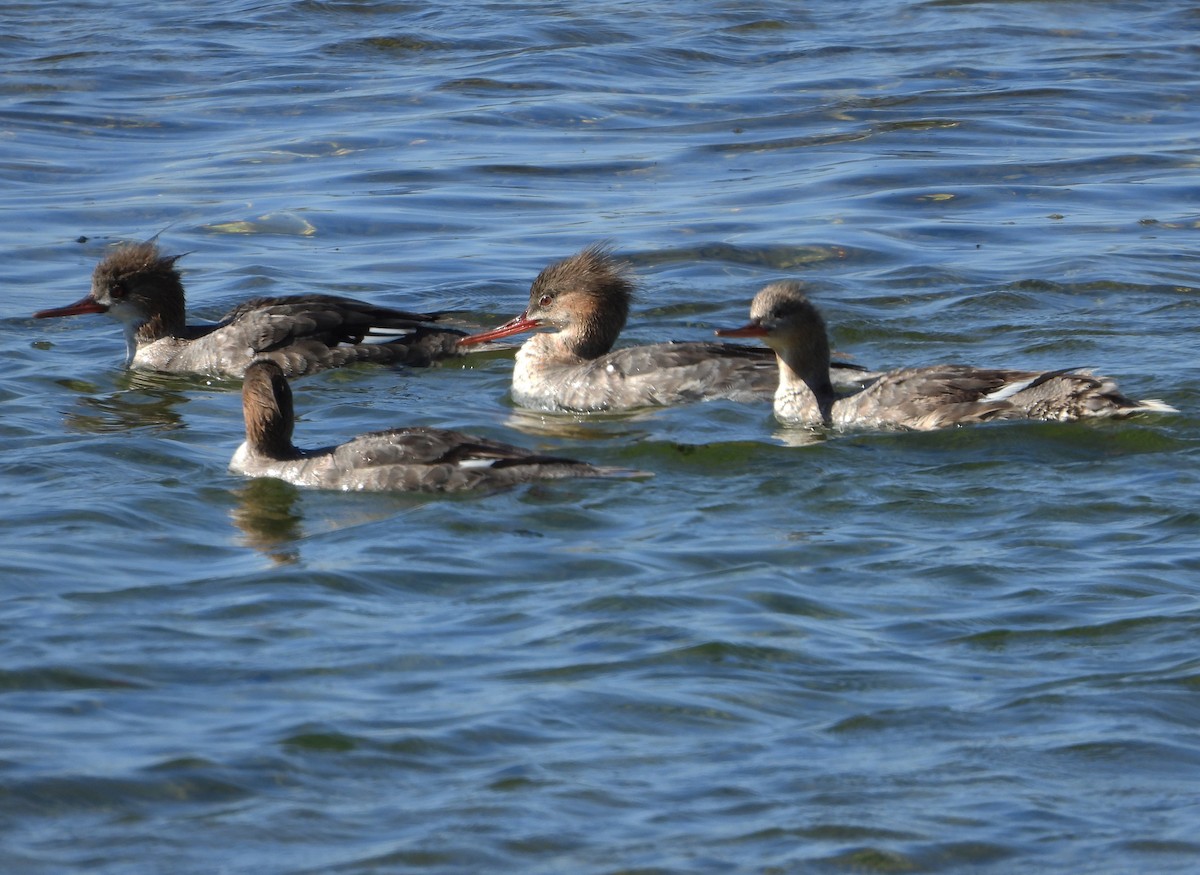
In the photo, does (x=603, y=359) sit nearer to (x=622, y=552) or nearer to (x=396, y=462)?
(x=396, y=462)

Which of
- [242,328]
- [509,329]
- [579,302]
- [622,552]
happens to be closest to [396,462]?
[622,552]

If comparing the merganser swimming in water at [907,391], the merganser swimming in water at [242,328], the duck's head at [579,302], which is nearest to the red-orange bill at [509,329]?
the duck's head at [579,302]

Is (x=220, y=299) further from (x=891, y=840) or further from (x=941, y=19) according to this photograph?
(x=941, y=19)

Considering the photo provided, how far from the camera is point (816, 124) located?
735 inches

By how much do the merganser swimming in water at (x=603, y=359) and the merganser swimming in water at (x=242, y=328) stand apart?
17.3 inches

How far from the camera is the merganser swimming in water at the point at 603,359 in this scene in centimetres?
1102

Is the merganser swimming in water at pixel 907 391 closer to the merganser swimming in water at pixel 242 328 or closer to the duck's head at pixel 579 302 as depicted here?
the duck's head at pixel 579 302

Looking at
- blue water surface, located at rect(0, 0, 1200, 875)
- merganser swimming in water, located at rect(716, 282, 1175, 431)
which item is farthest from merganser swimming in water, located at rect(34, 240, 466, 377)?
merganser swimming in water, located at rect(716, 282, 1175, 431)

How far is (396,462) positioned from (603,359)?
2.80m

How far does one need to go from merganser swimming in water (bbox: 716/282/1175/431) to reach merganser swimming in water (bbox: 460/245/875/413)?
1.23 feet

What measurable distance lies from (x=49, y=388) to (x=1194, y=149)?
1097cm

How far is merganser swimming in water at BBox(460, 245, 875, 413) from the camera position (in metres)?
11.0

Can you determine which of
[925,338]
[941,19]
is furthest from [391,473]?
[941,19]

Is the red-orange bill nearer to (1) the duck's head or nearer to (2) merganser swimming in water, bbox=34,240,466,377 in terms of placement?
(1) the duck's head
